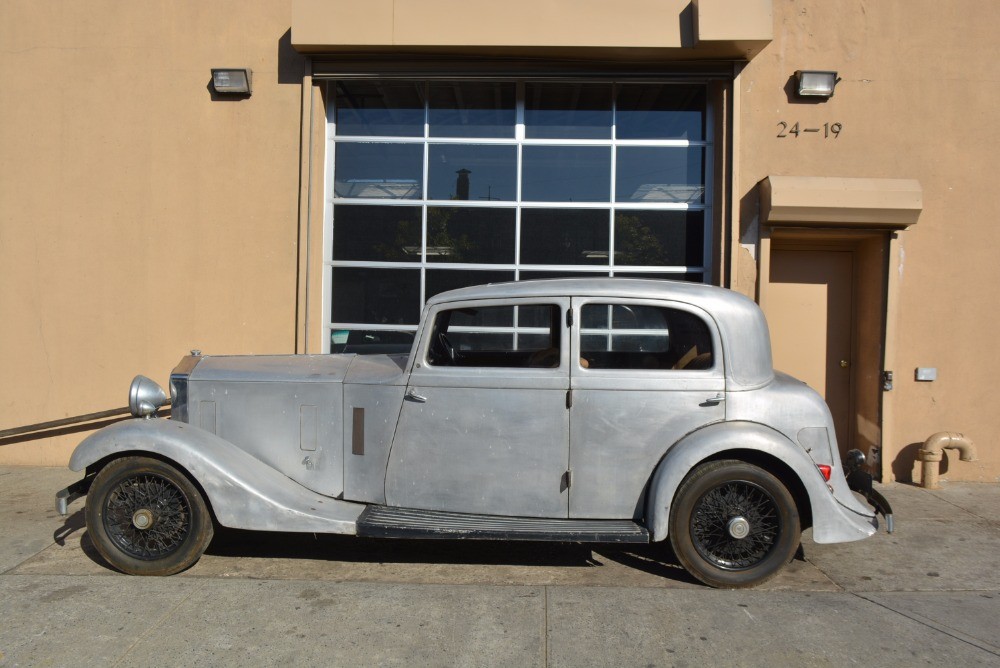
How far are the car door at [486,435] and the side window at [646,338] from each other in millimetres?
186

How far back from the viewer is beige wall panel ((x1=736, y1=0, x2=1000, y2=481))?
6934 mm

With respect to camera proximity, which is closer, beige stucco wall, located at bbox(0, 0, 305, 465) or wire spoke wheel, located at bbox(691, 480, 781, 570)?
wire spoke wheel, located at bbox(691, 480, 781, 570)

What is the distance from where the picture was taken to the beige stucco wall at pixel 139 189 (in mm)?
7219

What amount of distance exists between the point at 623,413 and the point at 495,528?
1.03 metres

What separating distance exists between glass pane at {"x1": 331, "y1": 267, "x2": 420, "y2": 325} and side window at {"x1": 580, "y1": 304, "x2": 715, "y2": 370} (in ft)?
10.7

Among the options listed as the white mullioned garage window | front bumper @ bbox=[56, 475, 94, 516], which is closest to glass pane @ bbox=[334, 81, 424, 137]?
the white mullioned garage window

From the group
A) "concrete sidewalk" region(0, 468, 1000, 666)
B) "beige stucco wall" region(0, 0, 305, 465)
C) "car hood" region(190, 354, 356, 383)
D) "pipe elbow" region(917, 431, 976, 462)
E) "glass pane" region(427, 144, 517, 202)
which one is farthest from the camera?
"glass pane" region(427, 144, 517, 202)

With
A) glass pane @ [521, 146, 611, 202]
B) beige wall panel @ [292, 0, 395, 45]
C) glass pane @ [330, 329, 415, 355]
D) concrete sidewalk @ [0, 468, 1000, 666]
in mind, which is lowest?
concrete sidewalk @ [0, 468, 1000, 666]

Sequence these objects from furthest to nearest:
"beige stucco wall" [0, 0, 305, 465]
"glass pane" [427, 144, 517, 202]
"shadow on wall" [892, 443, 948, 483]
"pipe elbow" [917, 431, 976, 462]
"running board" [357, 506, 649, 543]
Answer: "glass pane" [427, 144, 517, 202] → "beige stucco wall" [0, 0, 305, 465] → "shadow on wall" [892, 443, 948, 483] → "pipe elbow" [917, 431, 976, 462] → "running board" [357, 506, 649, 543]

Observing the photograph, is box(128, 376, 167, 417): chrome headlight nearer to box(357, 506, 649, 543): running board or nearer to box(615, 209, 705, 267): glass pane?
box(357, 506, 649, 543): running board

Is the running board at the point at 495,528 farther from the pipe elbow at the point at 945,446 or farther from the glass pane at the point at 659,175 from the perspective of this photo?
the glass pane at the point at 659,175

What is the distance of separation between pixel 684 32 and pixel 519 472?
455 cm

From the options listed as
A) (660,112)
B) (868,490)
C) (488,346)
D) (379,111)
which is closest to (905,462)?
(868,490)

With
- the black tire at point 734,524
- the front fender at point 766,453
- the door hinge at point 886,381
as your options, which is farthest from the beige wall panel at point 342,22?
the door hinge at point 886,381
